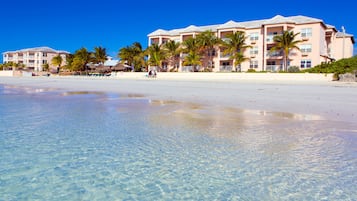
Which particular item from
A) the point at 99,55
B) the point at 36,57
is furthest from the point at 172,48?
the point at 36,57

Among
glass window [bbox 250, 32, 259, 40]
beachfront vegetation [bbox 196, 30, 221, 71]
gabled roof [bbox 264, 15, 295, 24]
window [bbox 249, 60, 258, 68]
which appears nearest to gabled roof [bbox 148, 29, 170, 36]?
beachfront vegetation [bbox 196, 30, 221, 71]

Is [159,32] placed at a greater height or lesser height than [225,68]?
greater

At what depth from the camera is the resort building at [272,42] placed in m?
44.7

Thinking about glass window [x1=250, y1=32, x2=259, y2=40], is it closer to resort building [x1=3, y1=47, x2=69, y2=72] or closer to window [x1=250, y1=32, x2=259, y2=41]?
window [x1=250, y1=32, x2=259, y2=41]

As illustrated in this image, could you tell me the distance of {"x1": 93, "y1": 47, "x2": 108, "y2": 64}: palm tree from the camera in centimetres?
6900

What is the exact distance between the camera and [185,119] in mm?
7949

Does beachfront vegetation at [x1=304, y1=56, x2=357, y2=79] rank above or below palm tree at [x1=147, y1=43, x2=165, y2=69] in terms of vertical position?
below

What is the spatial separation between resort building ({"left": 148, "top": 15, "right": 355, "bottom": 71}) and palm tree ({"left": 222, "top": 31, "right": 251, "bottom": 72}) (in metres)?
1.65

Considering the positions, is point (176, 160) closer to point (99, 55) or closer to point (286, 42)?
point (286, 42)

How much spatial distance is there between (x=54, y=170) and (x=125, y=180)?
101cm

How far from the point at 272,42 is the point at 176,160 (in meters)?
45.6

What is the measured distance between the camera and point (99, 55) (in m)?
69.4

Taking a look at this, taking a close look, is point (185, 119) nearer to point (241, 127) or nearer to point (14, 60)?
point (241, 127)

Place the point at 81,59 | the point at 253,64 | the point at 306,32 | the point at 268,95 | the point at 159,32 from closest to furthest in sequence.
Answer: the point at 268,95, the point at 306,32, the point at 253,64, the point at 159,32, the point at 81,59
